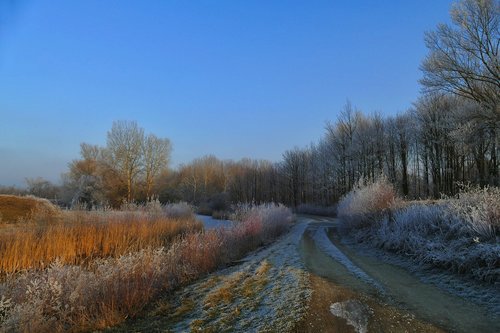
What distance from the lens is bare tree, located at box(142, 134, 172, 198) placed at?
5291cm

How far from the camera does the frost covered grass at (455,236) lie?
7.36m

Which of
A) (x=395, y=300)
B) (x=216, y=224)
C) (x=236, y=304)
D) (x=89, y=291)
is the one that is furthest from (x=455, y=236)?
(x=216, y=224)

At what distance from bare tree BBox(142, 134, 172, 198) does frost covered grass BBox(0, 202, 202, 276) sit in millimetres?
37176

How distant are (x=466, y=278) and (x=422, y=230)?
11.9 ft

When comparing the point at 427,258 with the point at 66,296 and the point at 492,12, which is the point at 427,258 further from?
the point at 492,12

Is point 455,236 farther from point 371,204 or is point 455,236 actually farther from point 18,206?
point 18,206

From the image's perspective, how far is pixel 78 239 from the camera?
38.5 ft

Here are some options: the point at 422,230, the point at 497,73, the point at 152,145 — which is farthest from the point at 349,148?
the point at 422,230

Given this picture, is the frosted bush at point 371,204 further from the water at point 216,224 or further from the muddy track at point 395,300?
the muddy track at point 395,300

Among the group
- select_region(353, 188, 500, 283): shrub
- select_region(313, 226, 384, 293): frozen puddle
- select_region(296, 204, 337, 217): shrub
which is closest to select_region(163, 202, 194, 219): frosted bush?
select_region(313, 226, 384, 293): frozen puddle

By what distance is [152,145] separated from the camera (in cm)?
5359

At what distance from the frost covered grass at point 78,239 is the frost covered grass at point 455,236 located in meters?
7.98

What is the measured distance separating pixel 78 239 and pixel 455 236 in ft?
38.2

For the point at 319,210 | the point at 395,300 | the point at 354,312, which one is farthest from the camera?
the point at 319,210
